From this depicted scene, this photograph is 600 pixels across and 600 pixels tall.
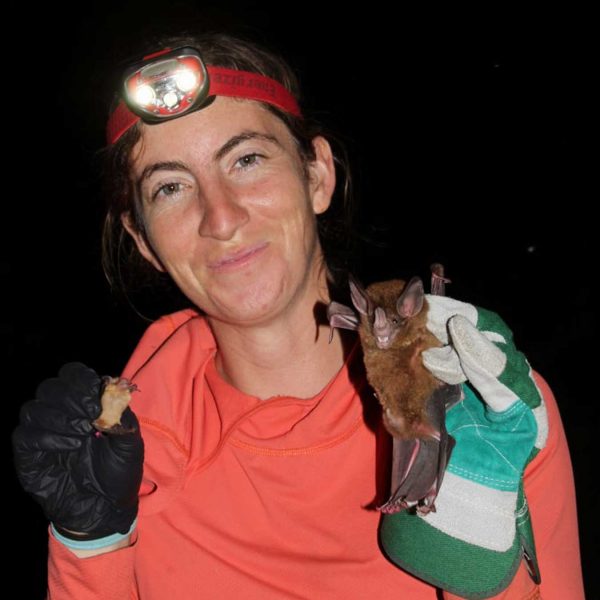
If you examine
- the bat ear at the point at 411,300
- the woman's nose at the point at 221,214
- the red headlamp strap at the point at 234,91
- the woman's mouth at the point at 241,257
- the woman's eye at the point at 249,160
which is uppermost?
the red headlamp strap at the point at 234,91

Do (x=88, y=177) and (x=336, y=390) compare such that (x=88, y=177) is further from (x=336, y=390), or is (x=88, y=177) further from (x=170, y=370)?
(x=336, y=390)

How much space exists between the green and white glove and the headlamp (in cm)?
84

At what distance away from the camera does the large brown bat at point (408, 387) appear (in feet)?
3.62

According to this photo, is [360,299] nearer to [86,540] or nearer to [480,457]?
[480,457]

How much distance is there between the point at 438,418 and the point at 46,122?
5122mm

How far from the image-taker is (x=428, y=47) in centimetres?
522

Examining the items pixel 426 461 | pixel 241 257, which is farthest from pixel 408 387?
pixel 241 257

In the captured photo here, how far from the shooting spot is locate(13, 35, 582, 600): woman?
1.53m

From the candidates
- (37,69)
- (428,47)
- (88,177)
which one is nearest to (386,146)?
(428,47)

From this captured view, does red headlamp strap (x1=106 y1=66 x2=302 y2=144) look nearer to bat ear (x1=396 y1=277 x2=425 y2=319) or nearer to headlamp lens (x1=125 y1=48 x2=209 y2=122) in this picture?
headlamp lens (x1=125 y1=48 x2=209 y2=122)

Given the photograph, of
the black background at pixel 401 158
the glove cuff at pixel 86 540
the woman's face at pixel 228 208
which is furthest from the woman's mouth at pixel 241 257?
the black background at pixel 401 158

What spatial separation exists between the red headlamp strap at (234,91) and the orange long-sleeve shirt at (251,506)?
0.73 metres

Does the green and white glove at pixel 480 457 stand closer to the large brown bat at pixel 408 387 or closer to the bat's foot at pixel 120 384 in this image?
the large brown bat at pixel 408 387

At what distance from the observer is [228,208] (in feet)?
4.93
